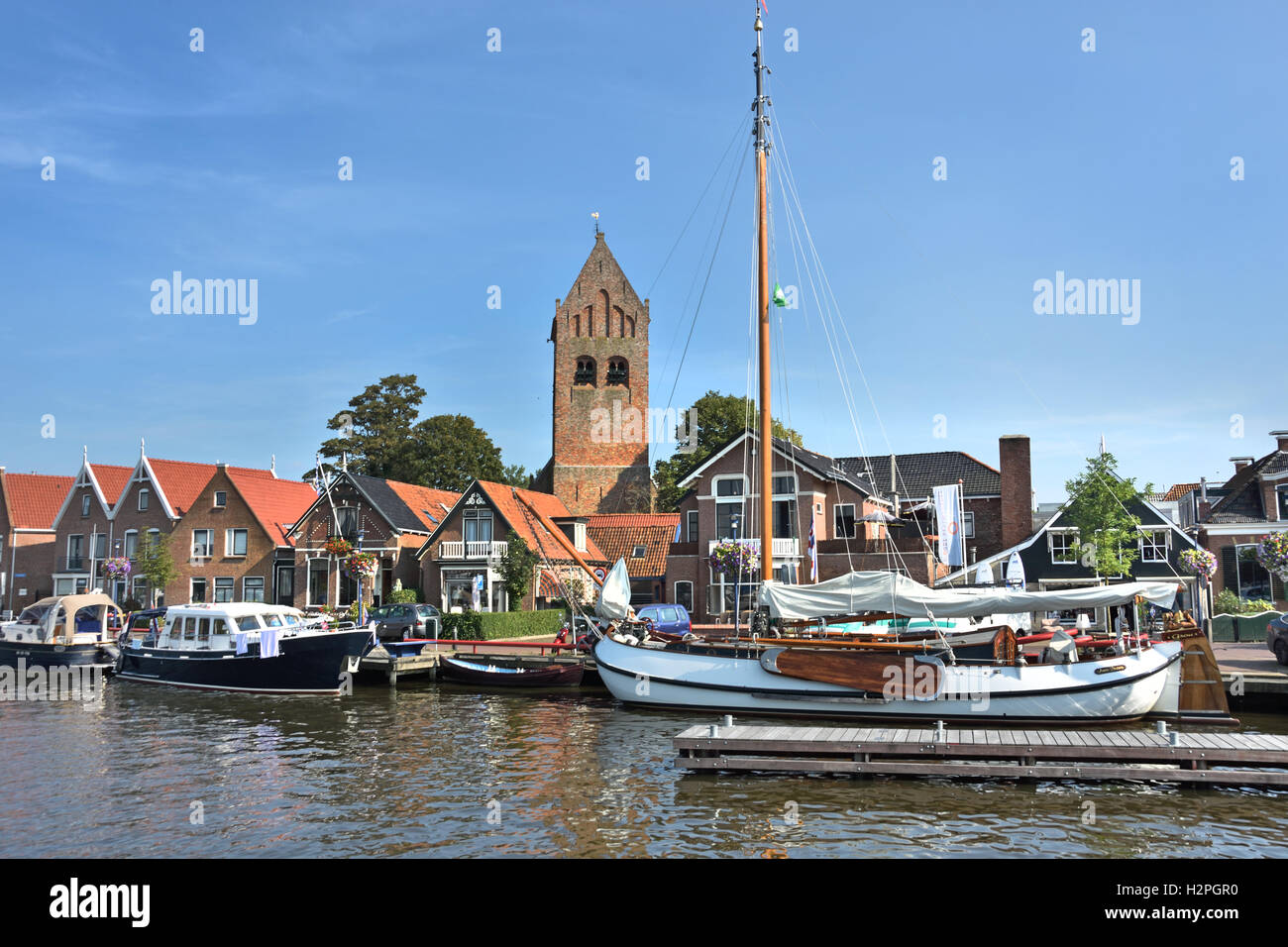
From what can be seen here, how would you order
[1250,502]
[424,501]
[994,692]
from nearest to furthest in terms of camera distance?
[994,692] → [1250,502] → [424,501]

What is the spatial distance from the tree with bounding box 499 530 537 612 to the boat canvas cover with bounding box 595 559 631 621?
1768 centimetres

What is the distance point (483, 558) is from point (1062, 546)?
1205 inches

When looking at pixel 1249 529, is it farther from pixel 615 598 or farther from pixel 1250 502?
pixel 615 598

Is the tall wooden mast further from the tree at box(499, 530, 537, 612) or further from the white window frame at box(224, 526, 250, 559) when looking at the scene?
the white window frame at box(224, 526, 250, 559)

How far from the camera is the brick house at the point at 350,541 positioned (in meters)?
53.5

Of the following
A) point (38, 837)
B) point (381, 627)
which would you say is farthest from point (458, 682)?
point (38, 837)

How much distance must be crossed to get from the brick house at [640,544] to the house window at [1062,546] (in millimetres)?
19944

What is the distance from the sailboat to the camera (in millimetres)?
23281

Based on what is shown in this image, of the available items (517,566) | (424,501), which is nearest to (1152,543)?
(517,566)

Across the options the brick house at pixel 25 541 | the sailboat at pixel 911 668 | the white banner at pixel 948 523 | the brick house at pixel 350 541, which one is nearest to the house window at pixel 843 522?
the white banner at pixel 948 523

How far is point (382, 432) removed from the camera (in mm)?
77938
